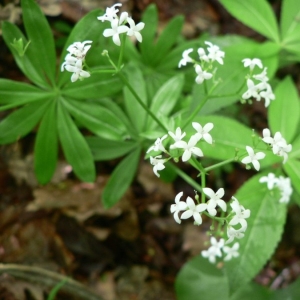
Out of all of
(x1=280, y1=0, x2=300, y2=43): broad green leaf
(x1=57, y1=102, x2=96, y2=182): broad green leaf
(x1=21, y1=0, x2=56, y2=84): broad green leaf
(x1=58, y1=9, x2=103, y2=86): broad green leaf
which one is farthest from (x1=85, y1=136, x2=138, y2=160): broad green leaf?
(x1=280, y1=0, x2=300, y2=43): broad green leaf

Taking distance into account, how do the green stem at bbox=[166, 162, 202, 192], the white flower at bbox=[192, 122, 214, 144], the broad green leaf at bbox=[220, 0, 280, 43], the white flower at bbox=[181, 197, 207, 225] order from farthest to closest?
the broad green leaf at bbox=[220, 0, 280, 43]
the green stem at bbox=[166, 162, 202, 192]
the white flower at bbox=[192, 122, 214, 144]
the white flower at bbox=[181, 197, 207, 225]

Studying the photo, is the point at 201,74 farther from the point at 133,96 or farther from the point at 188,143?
the point at 133,96

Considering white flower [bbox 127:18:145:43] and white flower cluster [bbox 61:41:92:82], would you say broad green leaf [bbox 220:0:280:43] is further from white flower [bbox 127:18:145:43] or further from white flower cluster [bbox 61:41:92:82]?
white flower cluster [bbox 61:41:92:82]

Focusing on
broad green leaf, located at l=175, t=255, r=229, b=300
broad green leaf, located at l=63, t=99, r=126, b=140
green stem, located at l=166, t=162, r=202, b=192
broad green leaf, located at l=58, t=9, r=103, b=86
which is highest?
broad green leaf, located at l=58, t=9, r=103, b=86

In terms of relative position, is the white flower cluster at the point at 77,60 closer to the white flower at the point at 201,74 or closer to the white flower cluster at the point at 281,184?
the white flower at the point at 201,74

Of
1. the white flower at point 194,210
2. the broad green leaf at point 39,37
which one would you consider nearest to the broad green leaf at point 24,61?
the broad green leaf at point 39,37

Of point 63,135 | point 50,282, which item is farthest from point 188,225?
point 63,135
